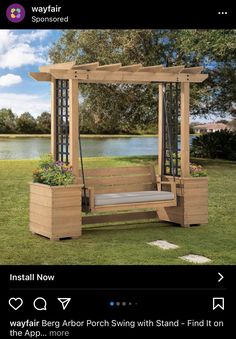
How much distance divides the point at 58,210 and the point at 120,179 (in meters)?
1.42

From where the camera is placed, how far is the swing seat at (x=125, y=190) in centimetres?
675

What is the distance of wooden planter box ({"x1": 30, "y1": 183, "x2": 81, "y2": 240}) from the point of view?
6328mm

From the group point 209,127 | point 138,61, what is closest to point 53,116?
point 138,61

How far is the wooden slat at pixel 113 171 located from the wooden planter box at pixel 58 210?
830 mm

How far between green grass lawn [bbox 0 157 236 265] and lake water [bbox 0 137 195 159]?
6.33 metres

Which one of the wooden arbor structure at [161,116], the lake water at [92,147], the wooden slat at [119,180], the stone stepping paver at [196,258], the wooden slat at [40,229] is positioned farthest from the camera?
the lake water at [92,147]

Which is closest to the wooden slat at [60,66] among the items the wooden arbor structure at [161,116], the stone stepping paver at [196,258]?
Result: the wooden arbor structure at [161,116]

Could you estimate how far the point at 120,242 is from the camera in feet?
21.0

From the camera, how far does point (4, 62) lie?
15695 millimetres

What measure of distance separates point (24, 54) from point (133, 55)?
11.3 ft

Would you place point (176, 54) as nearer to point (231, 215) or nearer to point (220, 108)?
point (220, 108)
